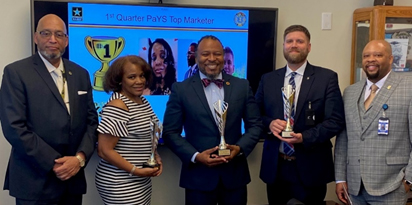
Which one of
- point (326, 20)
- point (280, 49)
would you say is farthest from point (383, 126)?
point (326, 20)

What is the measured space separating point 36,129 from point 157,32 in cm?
126

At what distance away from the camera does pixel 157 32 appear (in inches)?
121

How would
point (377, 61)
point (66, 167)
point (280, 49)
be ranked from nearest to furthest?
point (66, 167)
point (377, 61)
point (280, 49)

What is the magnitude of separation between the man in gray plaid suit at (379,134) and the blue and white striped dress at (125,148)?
1262 mm

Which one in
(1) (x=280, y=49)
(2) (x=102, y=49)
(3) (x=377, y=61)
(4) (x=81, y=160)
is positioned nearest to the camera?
(4) (x=81, y=160)

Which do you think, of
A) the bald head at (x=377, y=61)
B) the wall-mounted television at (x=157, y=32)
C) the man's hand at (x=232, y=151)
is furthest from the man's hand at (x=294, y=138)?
the wall-mounted television at (x=157, y=32)

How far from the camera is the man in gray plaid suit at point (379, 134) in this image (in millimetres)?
2311

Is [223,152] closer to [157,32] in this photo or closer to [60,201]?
[60,201]

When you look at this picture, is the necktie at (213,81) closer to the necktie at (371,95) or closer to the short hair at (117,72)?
the short hair at (117,72)

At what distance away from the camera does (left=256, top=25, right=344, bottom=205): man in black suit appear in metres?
2.51

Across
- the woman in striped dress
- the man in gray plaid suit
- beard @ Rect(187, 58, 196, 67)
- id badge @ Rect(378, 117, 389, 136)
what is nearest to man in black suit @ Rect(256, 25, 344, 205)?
the man in gray plaid suit

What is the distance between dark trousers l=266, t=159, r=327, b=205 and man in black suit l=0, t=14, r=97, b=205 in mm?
1227

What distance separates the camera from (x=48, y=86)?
7.19ft

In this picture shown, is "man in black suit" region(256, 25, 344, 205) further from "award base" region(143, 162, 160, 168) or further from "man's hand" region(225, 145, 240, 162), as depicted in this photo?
"award base" region(143, 162, 160, 168)
